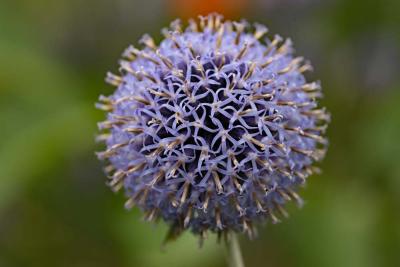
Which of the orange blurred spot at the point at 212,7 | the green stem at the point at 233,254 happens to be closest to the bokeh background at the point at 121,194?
the orange blurred spot at the point at 212,7

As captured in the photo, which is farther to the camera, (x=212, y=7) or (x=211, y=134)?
(x=212, y=7)

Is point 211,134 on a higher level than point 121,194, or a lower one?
lower

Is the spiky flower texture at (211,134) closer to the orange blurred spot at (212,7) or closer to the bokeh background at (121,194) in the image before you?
the bokeh background at (121,194)

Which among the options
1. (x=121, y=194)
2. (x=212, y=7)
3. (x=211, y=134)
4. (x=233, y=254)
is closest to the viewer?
(x=211, y=134)

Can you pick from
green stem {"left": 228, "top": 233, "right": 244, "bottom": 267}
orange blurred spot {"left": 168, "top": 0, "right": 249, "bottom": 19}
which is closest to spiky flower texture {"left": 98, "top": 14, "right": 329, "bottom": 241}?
green stem {"left": 228, "top": 233, "right": 244, "bottom": 267}

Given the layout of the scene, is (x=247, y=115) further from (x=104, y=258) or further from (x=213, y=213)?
(x=104, y=258)

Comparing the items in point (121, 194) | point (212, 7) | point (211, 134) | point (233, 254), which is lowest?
point (233, 254)

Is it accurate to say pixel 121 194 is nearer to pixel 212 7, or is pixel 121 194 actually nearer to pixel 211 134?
pixel 212 7

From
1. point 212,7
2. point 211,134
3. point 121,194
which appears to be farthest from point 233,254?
point 212,7
